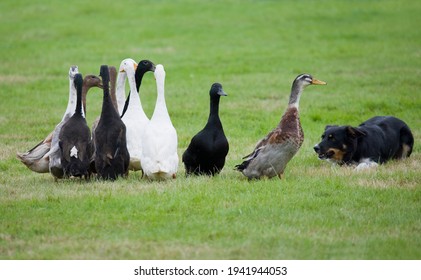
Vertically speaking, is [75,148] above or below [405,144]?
above

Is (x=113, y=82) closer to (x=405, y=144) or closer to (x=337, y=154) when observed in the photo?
(x=337, y=154)

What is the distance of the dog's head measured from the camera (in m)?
13.2

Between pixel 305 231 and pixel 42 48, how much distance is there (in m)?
22.4

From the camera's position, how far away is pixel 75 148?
38.4ft

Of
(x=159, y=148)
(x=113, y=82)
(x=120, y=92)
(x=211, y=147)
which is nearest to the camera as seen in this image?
(x=159, y=148)

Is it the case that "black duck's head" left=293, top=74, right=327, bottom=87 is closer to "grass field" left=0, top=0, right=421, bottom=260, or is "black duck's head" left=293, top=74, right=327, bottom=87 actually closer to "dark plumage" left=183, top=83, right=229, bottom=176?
"dark plumage" left=183, top=83, right=229, bottom=176

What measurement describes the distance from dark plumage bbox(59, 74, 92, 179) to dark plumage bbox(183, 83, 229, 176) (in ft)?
4.97

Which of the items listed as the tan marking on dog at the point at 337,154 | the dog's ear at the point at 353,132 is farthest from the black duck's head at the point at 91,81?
the dog's ear at the point at 353,132

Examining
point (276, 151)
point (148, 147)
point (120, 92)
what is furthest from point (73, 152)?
point (276, 151)

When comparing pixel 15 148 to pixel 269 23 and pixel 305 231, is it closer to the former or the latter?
pixel 305 231

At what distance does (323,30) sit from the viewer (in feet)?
106

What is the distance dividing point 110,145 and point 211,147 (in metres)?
1.47

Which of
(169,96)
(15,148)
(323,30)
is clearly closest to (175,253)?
(15,148)

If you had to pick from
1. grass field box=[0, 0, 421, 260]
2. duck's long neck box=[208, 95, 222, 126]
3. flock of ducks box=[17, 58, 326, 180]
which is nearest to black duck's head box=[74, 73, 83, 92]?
flock of ducks box=[17, 58, 326, 180]
